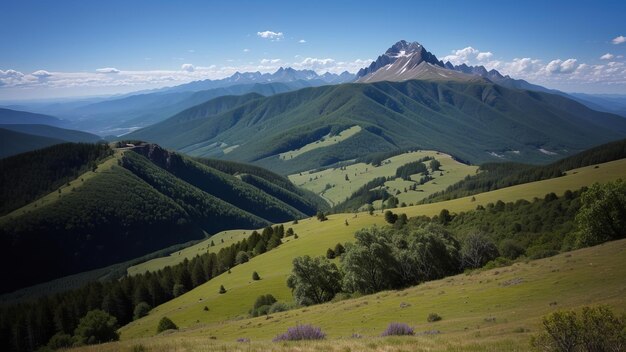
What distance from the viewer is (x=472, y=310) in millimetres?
30328

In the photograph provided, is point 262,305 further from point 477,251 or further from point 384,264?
point 477,251

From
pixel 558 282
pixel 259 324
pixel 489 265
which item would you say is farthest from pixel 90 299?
pixel 558 282

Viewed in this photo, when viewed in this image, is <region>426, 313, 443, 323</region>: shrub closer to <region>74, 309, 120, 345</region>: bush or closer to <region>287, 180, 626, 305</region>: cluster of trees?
<region>287, 180, 626, 305</region>: cluster of trees

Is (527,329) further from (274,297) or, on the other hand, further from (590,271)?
(274,297)

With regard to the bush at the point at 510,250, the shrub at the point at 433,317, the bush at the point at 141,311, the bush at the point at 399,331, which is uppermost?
the bush at the point at 399,331

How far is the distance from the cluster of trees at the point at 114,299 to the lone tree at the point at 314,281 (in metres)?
52.4

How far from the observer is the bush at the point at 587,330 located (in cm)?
1312

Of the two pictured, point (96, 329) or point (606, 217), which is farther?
point (96, 329)

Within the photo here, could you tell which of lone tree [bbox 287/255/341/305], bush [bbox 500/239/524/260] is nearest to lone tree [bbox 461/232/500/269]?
bush [bbox 500/239/524/260]

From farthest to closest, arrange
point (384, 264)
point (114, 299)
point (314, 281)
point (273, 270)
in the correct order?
point (114, 299) < point (273, 270) < point (314, 281) < point (384, 264)

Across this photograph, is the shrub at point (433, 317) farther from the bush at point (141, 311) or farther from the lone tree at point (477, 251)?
the bush at point (141, 311)

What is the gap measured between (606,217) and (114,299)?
107 m

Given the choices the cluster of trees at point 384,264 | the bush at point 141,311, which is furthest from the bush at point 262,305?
the bush at point 141,311

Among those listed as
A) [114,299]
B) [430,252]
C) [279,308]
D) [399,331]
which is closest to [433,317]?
[399,331]
